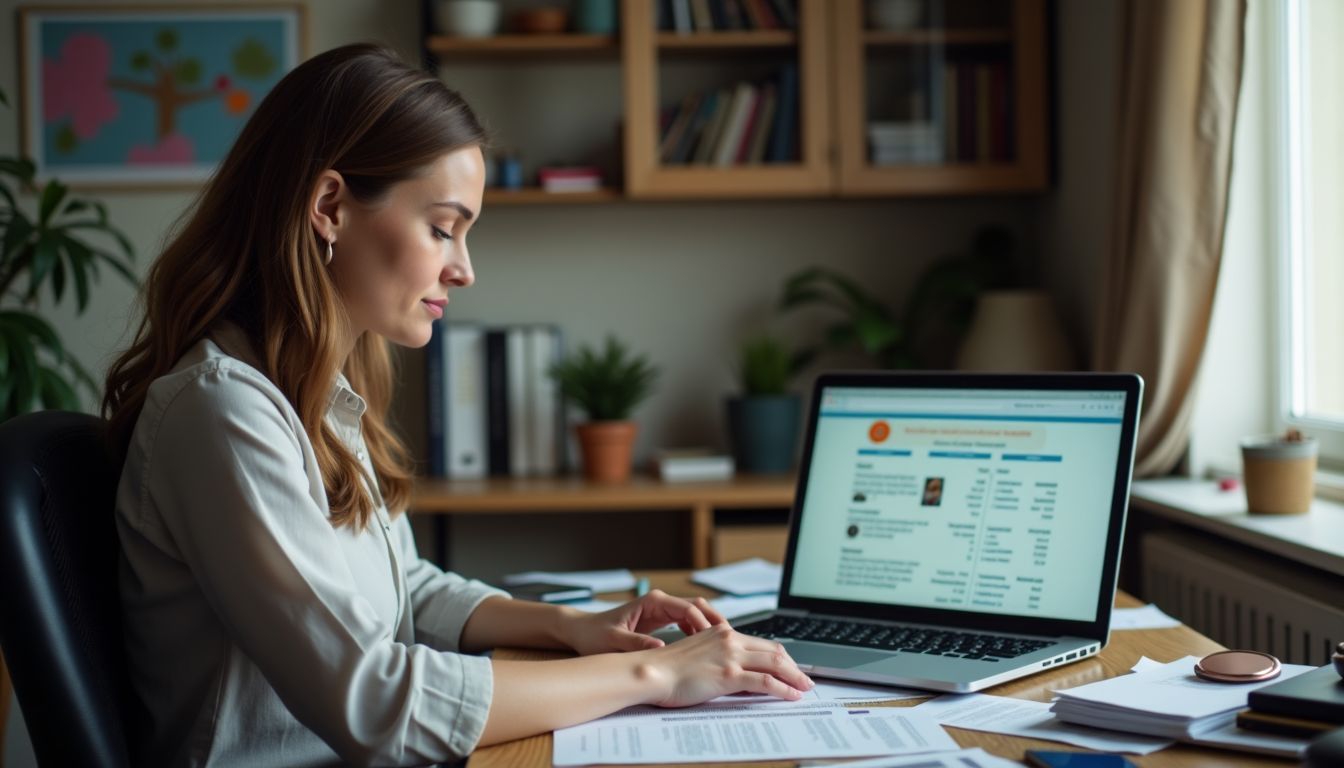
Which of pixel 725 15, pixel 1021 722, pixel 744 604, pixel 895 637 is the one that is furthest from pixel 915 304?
pixel 1021 722

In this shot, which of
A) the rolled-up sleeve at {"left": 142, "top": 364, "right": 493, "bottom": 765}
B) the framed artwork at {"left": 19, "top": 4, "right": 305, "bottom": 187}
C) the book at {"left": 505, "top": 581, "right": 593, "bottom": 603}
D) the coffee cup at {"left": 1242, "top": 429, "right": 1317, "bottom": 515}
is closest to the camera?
the rolled-up sleeve at {"left": 142, "top": 364, "right": 493, "bottom": 765}

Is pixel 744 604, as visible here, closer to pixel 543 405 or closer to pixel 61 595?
pixel 61 595

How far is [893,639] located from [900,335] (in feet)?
5.47

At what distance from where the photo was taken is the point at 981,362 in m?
2.64

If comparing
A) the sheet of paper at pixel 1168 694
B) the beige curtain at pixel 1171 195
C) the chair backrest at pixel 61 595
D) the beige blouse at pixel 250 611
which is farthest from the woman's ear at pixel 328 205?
the beige curtain at pixel 1171 195

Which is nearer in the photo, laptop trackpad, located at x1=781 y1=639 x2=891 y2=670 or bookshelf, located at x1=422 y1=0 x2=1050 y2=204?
laptop trackpad, located at x1=781 y1=639 x2=891 y2=670

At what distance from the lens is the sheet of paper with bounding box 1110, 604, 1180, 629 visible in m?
1.30

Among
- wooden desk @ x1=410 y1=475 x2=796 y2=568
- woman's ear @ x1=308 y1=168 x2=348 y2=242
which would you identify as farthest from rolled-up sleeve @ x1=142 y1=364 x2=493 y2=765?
wooden desk @ x1=410 y1=475 x2=796 y2=568

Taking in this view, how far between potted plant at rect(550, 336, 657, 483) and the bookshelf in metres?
0.38

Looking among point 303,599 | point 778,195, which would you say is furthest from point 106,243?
point 303,599

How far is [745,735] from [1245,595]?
1103 millimetres

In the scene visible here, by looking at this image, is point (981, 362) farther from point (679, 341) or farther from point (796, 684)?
point (796, 684)

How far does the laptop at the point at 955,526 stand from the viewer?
1168 mm

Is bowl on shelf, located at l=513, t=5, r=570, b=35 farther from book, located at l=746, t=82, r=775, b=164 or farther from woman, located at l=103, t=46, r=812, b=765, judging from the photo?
woman, located at l=103, t=46, r=812, b=765
